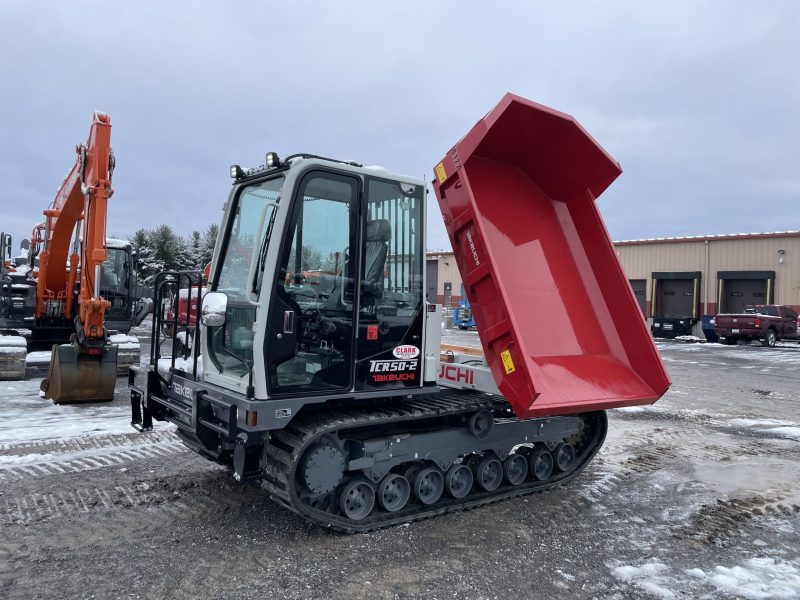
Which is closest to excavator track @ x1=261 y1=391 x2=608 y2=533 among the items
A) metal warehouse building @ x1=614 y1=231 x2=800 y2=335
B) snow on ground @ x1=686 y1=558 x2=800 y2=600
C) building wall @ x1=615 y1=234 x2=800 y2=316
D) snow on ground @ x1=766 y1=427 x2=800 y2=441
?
snow on ground @ x1=686 y1=558 x2=800 y2=600

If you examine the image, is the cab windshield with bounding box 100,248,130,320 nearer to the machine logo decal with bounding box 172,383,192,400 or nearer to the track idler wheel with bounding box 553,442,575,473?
the machine logo decal with bounding box 172,383,192,400

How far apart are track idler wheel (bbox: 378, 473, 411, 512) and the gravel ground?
21 cm

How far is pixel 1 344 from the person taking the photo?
11250mm

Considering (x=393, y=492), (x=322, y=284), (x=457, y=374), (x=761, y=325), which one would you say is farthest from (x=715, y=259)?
(x=322, y=284)

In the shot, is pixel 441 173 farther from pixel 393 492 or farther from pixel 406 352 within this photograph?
pixel 393 492

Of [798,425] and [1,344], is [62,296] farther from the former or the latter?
[798,425]

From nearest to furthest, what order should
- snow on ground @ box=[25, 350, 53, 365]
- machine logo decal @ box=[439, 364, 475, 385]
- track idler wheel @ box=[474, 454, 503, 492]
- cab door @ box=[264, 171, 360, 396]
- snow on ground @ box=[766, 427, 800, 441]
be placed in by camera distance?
cab door @ box=[264, 171, 360, 396], track idler wheel @ box=[474, 454, 503, 492], machine logo decal @ box=[439, 364, 475, 385], snow on ground @ box=[766, 427, 800, 441], snow on ground @ box=[25, 350, 53, 365]

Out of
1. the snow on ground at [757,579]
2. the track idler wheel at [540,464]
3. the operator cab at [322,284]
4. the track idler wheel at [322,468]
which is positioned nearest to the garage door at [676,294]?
the track idler wheel at [540,464]

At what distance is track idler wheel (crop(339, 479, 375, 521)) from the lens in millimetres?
4523

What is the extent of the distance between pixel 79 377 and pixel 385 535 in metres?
→ 6.47

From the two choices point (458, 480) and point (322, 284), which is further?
point (458, 480)

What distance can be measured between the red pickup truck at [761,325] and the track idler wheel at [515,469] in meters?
21.6

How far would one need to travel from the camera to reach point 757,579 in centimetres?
408

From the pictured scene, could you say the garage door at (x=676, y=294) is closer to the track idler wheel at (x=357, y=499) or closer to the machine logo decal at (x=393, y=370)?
the machine logo decal at (x=393, y=370)
